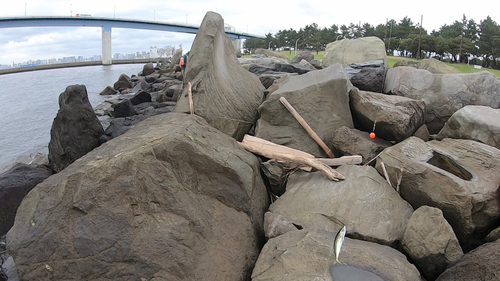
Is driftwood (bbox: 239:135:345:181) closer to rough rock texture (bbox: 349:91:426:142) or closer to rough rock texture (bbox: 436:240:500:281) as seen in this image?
rough rock texture (bbox: 349:91:426:142)

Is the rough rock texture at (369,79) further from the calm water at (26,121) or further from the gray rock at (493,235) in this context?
the calm water at (26,121)

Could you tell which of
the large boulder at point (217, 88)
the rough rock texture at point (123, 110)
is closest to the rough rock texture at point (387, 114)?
the large boulder at point (217, 88)

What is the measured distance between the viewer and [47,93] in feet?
72.5

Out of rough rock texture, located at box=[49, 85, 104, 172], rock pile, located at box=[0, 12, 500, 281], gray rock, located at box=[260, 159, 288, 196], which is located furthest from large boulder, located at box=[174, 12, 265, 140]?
rough rock texture, located at box=[49, 85, 104, 172]

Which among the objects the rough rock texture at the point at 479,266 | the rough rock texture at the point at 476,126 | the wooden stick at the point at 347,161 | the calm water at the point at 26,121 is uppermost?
the rough rock texture at the point at 476,126

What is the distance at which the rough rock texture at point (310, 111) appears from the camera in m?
5.84

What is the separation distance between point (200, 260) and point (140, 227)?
2.04 ft

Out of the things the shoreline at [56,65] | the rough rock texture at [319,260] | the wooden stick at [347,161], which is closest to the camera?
the rough rock texture at [319,260]

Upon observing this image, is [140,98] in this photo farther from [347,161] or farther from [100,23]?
[100,23]

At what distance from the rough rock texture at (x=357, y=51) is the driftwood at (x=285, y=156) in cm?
872

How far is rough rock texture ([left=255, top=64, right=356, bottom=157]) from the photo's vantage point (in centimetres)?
584

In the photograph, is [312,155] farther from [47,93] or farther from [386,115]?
[47,93]

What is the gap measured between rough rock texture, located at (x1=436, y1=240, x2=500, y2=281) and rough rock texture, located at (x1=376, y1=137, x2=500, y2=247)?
85cm

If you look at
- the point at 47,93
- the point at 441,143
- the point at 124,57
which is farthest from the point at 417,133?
the point at 124,57
